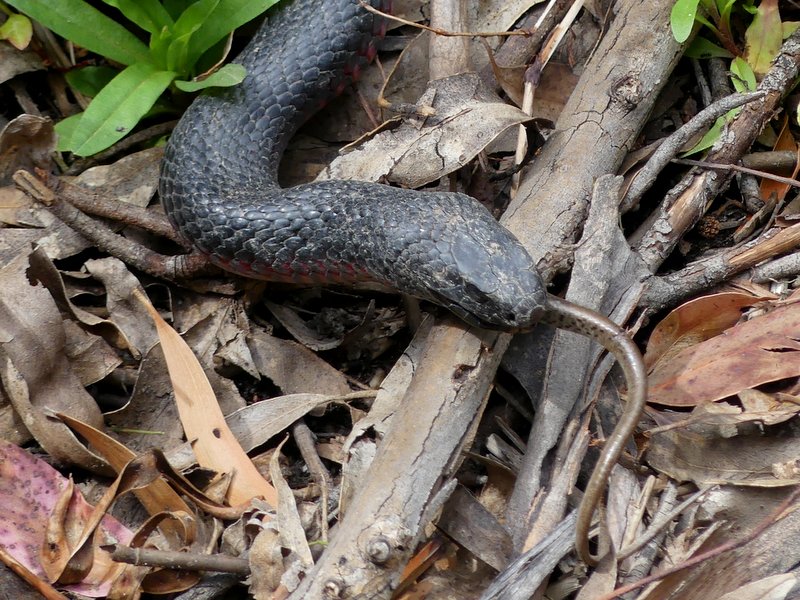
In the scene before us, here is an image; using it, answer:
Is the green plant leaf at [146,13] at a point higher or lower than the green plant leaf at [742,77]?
higher

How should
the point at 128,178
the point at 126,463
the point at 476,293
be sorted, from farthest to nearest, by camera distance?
1. the point at 128,178
2. the point at 126,463
3. the point at 476,293

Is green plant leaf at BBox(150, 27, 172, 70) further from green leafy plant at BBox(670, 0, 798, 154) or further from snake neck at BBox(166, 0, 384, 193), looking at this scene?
green leafy plant at BBox(670, 0, 798, 154)

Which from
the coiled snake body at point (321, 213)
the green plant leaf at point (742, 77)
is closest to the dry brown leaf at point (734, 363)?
the coiled snake body at point (321, 213)

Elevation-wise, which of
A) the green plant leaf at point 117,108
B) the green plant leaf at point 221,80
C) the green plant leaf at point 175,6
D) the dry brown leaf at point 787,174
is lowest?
the dry brown leaf at point 787,174

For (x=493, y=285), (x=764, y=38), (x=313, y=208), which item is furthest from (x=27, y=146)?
(x=764, y=38)

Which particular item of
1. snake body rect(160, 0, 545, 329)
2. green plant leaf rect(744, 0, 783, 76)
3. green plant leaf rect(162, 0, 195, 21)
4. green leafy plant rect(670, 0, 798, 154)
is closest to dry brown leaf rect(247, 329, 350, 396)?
snake body rect(160, 0, 545, 329)

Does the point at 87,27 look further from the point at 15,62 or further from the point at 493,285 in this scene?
the point at 493,285

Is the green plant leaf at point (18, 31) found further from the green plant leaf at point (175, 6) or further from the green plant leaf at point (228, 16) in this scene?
the green plant leaf at point (228, 16)
